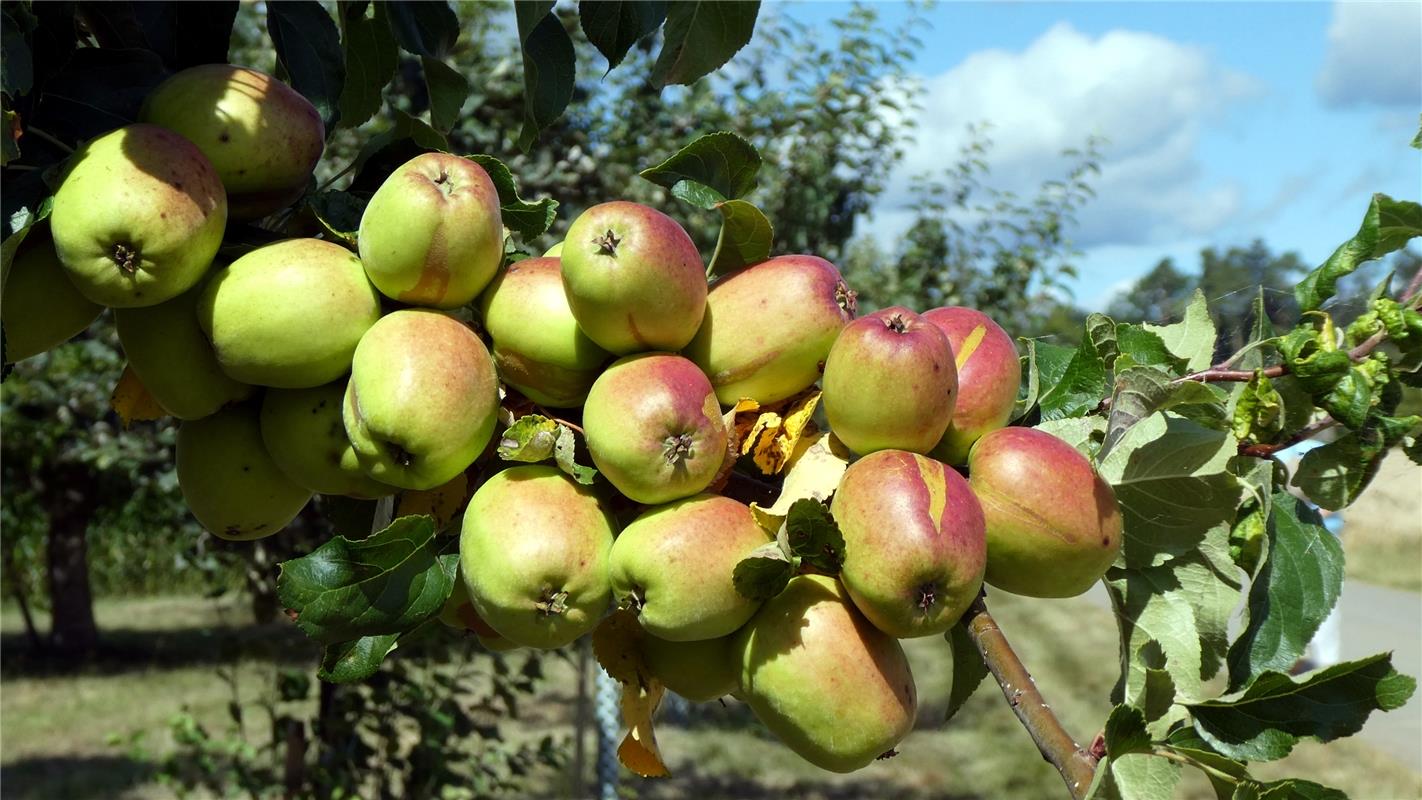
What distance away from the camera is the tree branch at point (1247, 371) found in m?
1.08

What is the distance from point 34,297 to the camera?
3.94 ft

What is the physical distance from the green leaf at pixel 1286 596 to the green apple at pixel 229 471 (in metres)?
1.01

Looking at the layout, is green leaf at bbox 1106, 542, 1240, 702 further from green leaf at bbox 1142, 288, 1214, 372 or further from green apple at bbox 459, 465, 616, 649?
green apple at bbox 459, 465, 616, 649

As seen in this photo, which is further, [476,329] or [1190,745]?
[476,329]

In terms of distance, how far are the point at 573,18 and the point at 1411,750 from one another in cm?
734

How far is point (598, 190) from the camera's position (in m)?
5.24

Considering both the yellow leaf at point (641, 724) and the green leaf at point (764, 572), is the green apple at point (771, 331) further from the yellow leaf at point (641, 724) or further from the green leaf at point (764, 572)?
the yellow leaf at point (641, 724)

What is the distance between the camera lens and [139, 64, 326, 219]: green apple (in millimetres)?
1229

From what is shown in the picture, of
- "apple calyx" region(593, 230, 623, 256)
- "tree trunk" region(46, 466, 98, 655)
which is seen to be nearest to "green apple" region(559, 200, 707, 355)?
"apple calyx" region(593, 230, 623, 256)

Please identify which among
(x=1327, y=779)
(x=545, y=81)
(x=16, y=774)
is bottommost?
(x=16, y=774)

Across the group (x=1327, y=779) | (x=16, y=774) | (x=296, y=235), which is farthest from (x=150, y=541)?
(x=296, y=235)

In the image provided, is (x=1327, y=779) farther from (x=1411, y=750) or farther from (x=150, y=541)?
(x=150, y=541)

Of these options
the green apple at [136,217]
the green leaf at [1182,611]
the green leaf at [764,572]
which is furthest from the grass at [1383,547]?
the green apple at [136,217]

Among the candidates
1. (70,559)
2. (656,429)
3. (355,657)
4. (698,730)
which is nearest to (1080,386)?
(656,429)
